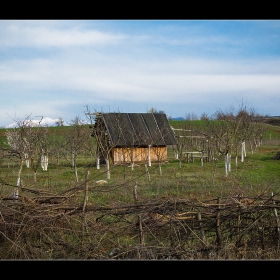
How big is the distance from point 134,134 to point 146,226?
2073 centimetres

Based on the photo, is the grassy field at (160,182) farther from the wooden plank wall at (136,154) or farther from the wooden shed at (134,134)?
the wooden shed at (134,134)

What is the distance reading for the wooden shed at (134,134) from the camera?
24.8m

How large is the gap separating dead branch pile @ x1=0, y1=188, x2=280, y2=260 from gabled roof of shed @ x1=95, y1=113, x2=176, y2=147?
1875 cm

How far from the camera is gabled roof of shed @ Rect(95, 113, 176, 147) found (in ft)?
81.8

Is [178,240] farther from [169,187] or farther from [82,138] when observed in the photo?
[82,138]

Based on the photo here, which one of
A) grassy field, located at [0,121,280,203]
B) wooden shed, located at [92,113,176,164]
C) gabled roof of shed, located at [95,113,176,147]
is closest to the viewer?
grassy field, located at [0,121,280,203]

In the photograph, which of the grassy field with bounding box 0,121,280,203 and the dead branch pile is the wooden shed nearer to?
the grassy field with bounding box 0,121,280,203

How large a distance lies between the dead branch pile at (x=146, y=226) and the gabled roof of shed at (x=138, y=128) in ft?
61.5

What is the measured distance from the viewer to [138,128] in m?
26.2

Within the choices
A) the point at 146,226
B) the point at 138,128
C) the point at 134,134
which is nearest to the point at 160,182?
the point at 146,226

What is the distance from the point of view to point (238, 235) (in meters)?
4.95

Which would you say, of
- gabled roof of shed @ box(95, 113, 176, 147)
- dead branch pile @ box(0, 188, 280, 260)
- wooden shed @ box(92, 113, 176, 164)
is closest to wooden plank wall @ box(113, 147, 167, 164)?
wooden shed @ box(92, 113, 176, 164)

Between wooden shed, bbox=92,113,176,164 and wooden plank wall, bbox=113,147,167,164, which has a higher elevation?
wooden shed, bbox=92,113,176,164
